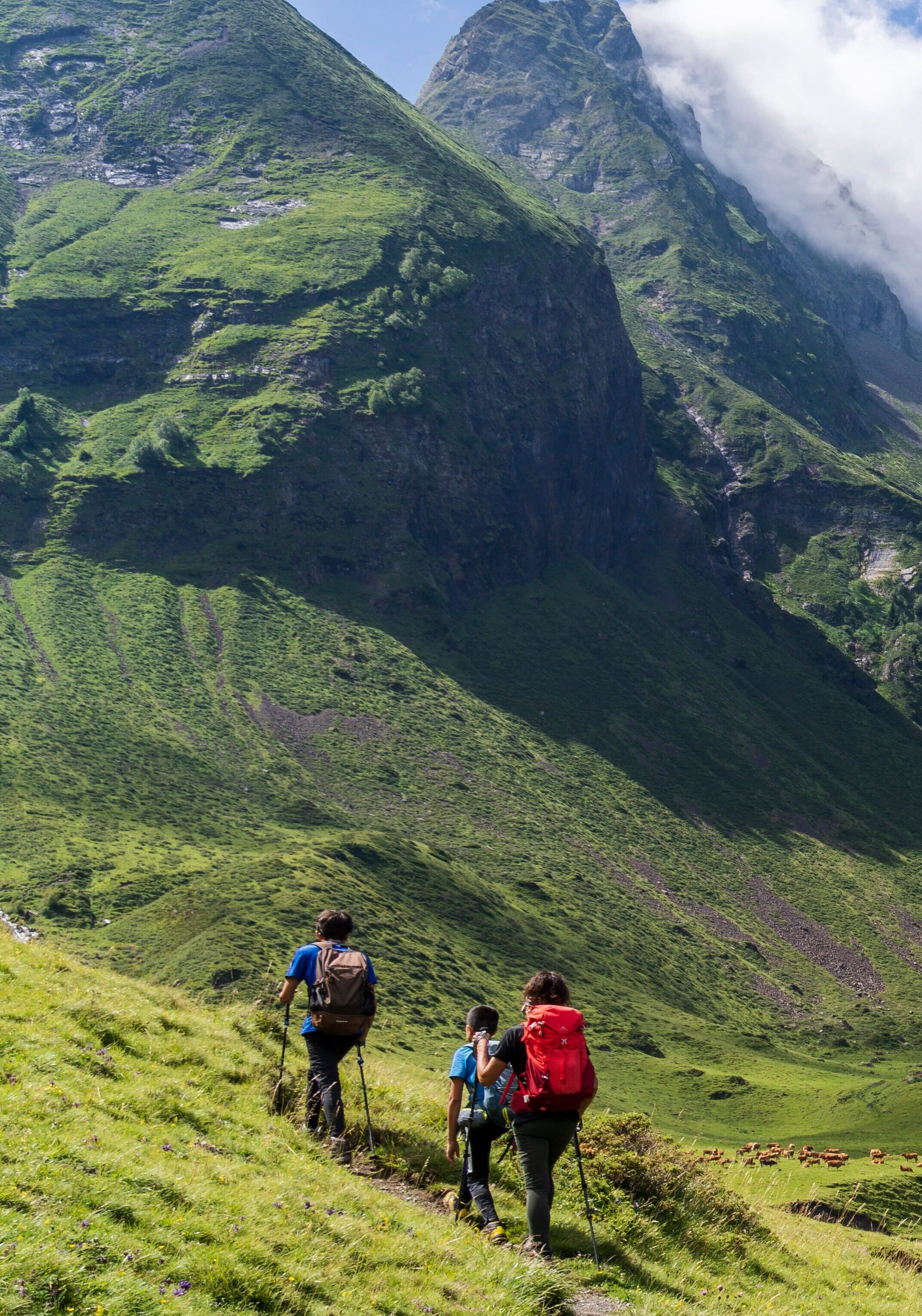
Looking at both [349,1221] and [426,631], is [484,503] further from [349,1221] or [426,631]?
[349,1221]

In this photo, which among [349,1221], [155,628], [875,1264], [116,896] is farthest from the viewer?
[155,628]

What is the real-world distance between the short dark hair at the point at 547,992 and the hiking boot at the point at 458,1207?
2842 mm

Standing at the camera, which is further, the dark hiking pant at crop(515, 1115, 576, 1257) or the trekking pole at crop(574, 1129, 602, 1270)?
the trekking pole at crop(574, 1129, 602, 1270)

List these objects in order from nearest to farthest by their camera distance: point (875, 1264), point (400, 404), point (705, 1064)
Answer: point (875, 1264), point (705, 1064), point (400, 404)

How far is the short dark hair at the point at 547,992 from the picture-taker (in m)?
11.5

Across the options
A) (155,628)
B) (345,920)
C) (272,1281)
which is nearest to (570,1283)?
(272,1281)

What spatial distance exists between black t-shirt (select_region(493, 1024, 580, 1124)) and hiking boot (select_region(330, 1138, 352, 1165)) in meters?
3.01

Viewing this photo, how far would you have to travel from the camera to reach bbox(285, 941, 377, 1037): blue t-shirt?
13.0 meters

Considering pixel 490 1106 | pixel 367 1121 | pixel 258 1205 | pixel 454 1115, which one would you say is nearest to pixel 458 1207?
pixel 454 1115

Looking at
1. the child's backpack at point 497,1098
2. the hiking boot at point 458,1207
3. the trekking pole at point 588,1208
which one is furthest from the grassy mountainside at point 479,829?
the child's backpack at point 497,1098

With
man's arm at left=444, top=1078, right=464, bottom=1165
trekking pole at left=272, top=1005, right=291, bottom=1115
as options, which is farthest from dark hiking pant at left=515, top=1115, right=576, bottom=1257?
trekking pole at left=272, top=1005, right=291, bottom=1115

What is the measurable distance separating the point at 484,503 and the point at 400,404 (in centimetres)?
2400

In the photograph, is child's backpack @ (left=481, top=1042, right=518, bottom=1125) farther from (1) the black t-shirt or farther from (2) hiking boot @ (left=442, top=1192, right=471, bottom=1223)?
(2) hiking boot @ (left=442, top=1192, right=471, bottom=1223)

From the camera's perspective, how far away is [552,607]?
19650cm
